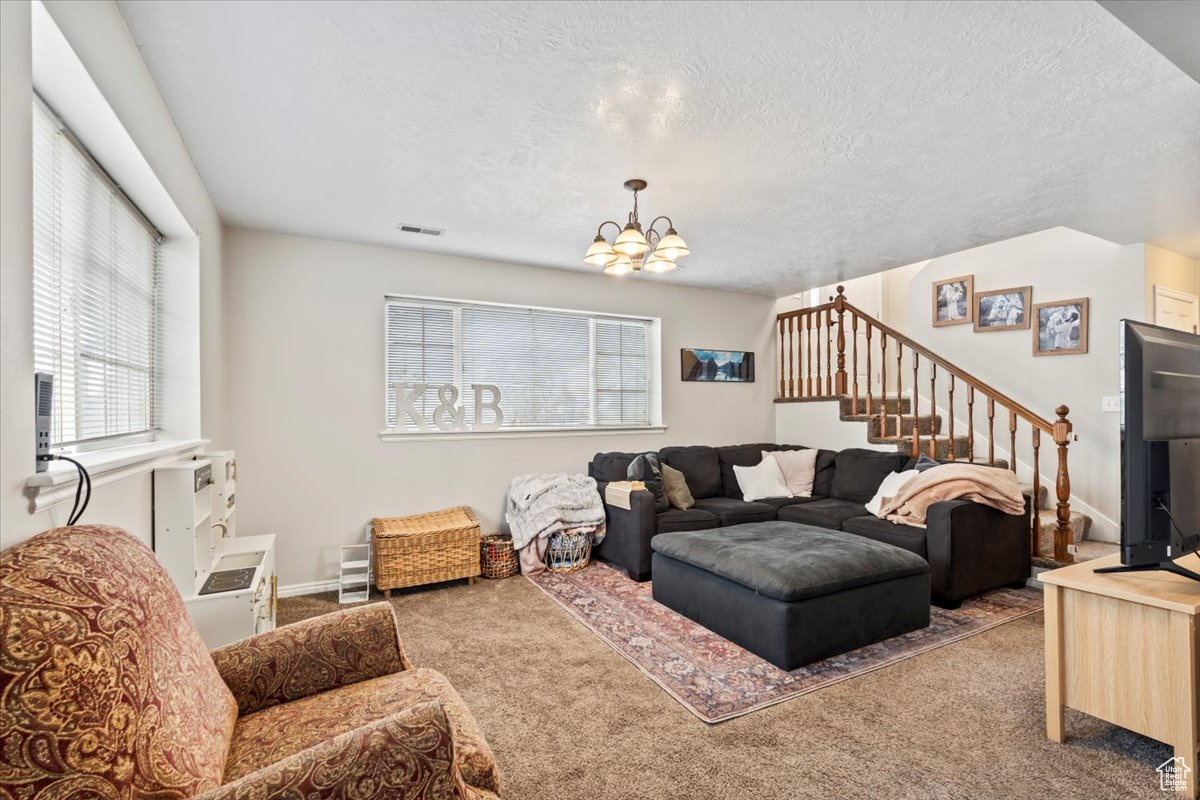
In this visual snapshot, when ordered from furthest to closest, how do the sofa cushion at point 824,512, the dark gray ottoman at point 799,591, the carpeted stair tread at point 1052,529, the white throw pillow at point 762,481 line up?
the white throw pillow at point 762,481, the sofa cushion at point 824,512, the carpeted stair tread at point 1052,529, the dark gray ottoman at point 799,591

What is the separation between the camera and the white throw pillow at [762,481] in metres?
4.77

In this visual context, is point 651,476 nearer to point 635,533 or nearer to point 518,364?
point 635,533

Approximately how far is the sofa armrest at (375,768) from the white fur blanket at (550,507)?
10.2 ft

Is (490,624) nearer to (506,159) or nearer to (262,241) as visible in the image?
(506,159)

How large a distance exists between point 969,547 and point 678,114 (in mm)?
3018

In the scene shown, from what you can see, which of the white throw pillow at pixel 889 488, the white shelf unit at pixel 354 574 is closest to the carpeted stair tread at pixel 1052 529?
the white throw pillow at pixel 889 488

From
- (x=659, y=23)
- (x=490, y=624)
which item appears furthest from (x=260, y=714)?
(x=659, y=23)

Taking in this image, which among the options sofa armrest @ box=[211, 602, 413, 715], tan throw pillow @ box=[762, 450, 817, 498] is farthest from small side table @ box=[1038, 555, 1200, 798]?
tan throw pillow @ box=[762, 450, 817, 498]

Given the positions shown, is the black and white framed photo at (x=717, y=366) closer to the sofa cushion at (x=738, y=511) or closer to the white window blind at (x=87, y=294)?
the sofa cushion at (x=738, y=511)

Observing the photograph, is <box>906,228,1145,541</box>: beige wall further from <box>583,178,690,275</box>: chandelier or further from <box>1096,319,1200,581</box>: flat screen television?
<box>583,178,690,275</box>: chandelier

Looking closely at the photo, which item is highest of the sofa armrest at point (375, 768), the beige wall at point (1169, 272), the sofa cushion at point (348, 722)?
the beige wall at point (1169, 272)

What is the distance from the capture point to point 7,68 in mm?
1094

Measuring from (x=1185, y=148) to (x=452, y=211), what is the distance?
12.3ft

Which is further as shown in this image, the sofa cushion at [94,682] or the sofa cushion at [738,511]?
the sofa cushion at [738,511]
